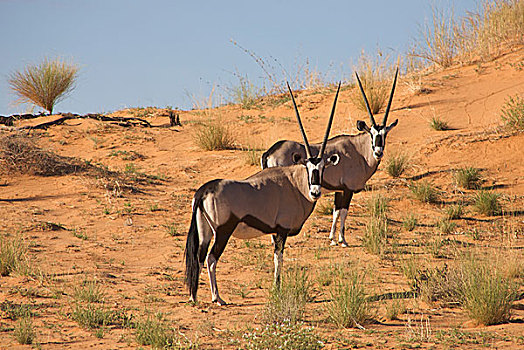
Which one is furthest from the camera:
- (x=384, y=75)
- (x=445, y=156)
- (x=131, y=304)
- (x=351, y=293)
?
(x=384, y=75)

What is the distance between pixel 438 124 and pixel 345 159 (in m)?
6.45

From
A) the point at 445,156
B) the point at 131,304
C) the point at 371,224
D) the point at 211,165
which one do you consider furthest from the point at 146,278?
the point at 445,156

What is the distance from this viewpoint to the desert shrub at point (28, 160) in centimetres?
1387

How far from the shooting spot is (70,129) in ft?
64.4

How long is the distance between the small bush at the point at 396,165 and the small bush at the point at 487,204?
7.31 ft

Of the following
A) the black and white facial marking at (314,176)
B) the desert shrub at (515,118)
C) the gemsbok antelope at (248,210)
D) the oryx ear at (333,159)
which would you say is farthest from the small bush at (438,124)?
the black and white facial marking at (314,176)

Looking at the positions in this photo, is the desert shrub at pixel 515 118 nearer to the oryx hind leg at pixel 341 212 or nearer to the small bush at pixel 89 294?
the oryx hind leg at pixel 341 212

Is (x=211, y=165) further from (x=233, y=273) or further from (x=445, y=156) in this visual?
(x=233, y=273)

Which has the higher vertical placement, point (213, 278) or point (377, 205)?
point (377, 205)

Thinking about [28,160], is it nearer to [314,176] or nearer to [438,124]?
[314,176]

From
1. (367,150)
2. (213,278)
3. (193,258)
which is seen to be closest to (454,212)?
(367,150)

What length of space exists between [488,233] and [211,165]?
24.3ft

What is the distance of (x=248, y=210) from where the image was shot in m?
6.96

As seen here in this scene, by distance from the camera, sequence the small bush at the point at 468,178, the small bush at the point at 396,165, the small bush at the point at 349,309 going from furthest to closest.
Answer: the small bush at the point at 396,165 < the small bush at the point at 468,178 < the small bush at the point at 349,309
